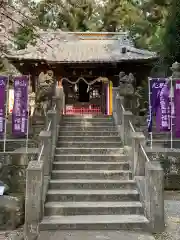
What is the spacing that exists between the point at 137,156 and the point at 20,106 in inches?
185

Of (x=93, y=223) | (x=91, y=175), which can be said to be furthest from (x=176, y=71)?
(x=93, y=223)

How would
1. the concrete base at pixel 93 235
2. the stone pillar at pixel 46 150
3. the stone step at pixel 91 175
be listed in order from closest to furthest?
the concrete base at pixel 93 235, the stone pillar at pixel 46 150, the stone step at pixel 91 175

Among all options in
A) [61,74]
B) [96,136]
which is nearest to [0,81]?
[96,136]

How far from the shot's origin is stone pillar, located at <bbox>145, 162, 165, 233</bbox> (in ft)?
20.4

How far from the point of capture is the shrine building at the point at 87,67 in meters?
15.8

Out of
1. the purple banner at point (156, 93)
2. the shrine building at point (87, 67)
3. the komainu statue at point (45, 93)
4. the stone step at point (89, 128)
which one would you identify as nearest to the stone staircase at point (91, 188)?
the stone step at point (89, 128)

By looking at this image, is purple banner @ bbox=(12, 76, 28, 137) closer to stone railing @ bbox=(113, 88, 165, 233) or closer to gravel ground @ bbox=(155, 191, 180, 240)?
stone railing @ bbox=(113, 88, 165, 233)

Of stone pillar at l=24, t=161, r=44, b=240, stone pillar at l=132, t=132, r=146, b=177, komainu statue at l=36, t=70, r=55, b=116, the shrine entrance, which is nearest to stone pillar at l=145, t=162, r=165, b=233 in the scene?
stone pillar at l=132, t=132, r=146, b=177

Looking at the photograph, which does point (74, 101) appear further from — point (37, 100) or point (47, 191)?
point (47, 191)

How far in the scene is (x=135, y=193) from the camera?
24.1 feet

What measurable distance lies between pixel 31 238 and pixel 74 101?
11.9 m

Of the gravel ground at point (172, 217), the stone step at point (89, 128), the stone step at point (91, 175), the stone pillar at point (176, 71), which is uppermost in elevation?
the stone pillar at point (176, 71)

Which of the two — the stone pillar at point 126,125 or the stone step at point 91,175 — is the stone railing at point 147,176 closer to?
the stone pillar at point 126,125

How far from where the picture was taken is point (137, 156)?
775 cm
